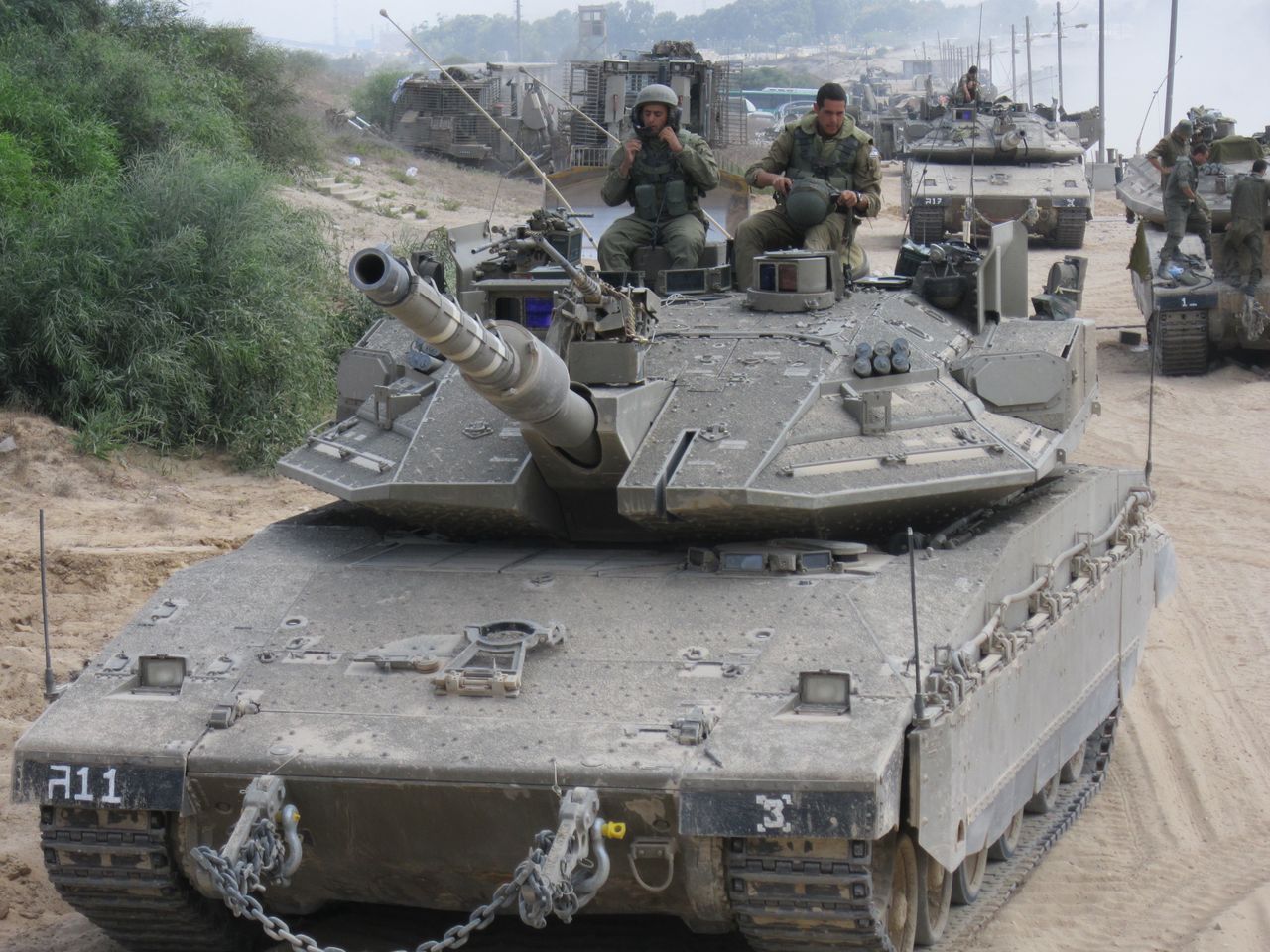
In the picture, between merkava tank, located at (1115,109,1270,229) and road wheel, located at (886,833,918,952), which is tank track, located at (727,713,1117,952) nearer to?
road wheel, located at (886,833,918,952)

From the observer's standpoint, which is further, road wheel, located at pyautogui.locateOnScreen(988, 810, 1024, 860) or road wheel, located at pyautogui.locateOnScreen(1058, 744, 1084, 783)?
road wheel, located at pyautogui.locateOnScreen(1058, 744, 1084, 783)

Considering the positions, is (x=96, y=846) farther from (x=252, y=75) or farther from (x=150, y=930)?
(x=252, y=75)

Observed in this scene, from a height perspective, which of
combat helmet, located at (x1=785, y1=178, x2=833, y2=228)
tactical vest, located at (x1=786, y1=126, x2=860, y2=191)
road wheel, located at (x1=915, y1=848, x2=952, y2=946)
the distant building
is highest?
the distant building

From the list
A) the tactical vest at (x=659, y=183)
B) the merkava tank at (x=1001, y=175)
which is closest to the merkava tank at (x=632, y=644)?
the tactical vest at (x=659, y=183)

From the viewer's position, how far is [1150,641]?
42.9 feet

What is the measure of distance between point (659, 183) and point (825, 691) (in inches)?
195

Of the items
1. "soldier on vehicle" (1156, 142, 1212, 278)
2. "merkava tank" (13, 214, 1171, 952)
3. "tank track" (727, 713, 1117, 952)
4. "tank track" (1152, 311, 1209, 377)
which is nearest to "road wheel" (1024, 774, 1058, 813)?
"merkava tank" (13, 214, 1171, 952)

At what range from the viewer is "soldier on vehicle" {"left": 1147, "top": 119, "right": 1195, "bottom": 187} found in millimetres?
23391

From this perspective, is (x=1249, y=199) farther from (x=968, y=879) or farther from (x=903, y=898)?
(x=903, y=898)

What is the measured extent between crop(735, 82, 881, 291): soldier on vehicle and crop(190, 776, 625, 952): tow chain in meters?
4.91

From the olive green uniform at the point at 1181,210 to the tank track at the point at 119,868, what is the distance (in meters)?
16.4

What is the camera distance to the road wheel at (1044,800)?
32.0 feet

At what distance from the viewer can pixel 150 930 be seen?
785 centimetres

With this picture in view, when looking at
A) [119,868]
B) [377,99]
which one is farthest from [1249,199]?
[377,99]
